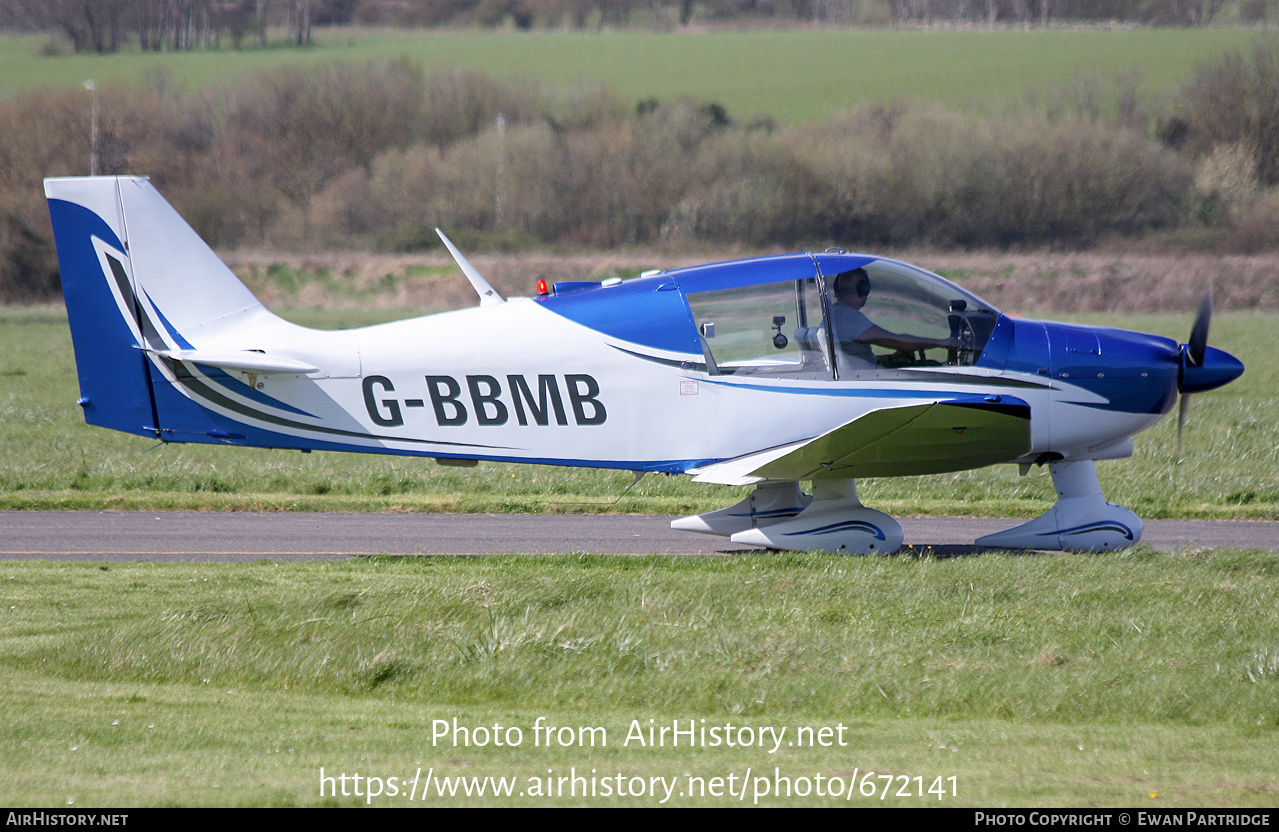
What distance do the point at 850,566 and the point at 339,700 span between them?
426cm

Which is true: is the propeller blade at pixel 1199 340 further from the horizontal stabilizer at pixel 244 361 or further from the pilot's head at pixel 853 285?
the horizontal stabilizer at pixel 244 361

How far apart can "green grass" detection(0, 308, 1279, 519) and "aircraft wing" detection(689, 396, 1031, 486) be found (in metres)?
3.14

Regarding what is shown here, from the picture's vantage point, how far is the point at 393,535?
1097cm

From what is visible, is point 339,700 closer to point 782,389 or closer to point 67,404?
point 782,389

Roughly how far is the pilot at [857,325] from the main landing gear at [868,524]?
1277 mm

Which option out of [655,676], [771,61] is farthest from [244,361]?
[771,61]

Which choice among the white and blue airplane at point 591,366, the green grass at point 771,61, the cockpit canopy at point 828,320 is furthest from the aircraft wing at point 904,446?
the green grass at point 771,61

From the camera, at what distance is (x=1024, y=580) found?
8.19 m

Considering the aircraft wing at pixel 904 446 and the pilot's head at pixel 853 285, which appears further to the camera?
the pilot's head at pixel 853 285

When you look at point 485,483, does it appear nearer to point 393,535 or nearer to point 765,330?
point 393,535

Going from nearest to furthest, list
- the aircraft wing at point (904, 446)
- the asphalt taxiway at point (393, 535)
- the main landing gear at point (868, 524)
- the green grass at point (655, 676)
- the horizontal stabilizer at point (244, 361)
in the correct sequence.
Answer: the green grass at point (655, 676)
the aircraft wing at point (904, 446)
the horizontal stabilizer at point (244, 361)
the main landing gear at point (868, 524)
the asphalt taxiway at point (393, 535)

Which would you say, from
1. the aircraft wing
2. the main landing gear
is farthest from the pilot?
the main landing gear

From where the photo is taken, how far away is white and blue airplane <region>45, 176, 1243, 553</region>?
30.2ft

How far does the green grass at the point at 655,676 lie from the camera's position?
5000mm
